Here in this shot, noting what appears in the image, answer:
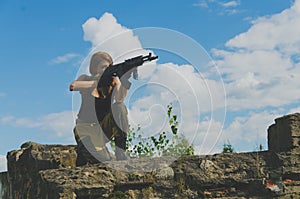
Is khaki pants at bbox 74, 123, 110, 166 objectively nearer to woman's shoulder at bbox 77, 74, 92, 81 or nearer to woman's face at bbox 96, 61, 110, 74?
woman's shoulder at bbox 77, 74, 92, 81

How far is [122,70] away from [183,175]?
1.57 metres

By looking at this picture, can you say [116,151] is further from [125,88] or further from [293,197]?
[293,197]

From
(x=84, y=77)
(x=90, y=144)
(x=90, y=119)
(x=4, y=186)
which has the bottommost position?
(x=4, y=186)

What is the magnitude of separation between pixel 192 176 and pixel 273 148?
1.23 m

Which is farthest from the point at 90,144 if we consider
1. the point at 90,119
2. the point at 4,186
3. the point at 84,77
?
the point at 4,186

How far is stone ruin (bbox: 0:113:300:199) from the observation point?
4949 millimetres

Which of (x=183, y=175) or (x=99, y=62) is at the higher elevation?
(x=99, y=62)

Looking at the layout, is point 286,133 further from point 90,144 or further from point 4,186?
point 4,186

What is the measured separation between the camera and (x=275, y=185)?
5230mm

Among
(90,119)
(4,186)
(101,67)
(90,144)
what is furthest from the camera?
(4,186)

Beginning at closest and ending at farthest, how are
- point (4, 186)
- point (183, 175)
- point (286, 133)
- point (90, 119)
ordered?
point (183, 175) → point (286, 133) → point (90, 119) → point (4, 186)

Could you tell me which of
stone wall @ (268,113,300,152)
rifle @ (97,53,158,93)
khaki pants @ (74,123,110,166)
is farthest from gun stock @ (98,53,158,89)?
stone wall @ (268,113,300,152)

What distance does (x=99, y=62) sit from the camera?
5887 mm

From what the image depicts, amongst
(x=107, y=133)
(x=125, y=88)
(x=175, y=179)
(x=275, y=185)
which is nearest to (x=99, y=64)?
(x=125, y=88)
